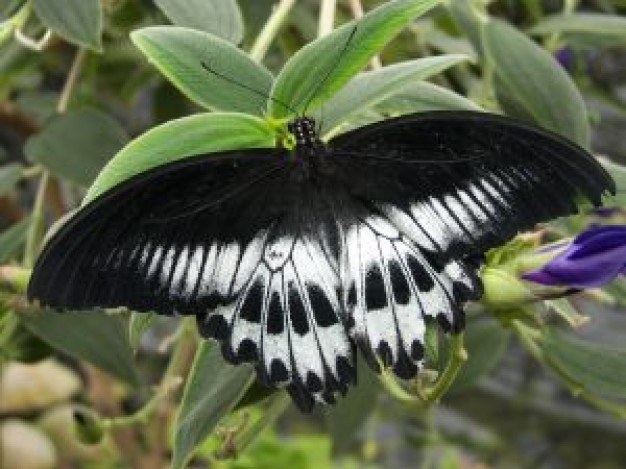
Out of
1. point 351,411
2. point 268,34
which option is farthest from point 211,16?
point 351,411

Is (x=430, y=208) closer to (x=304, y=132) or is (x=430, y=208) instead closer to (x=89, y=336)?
(x=304, y=132)

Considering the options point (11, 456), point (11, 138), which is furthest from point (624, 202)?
point (11, 456)

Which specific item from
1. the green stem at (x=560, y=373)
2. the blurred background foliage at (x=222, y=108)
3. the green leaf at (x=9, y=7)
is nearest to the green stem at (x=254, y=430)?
the blurred background foliage at (x=222, y=108)

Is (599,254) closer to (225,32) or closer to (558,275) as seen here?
(558,275)

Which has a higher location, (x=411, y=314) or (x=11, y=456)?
(x=411, y=314)

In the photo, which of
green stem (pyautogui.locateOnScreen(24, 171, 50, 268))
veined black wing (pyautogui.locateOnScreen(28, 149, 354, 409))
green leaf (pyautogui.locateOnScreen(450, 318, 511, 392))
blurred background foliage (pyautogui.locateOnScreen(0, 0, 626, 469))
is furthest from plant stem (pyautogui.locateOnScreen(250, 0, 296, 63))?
green leaf (pyautogui.locateOnScreen(450, 318, 511, 392))

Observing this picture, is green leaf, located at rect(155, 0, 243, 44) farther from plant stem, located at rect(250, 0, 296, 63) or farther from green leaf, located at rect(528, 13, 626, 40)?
green leaf, located at rect(528, 13, 626, 40)

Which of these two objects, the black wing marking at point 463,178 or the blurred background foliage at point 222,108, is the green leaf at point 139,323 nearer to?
the blurred background foliage at point 222,108
